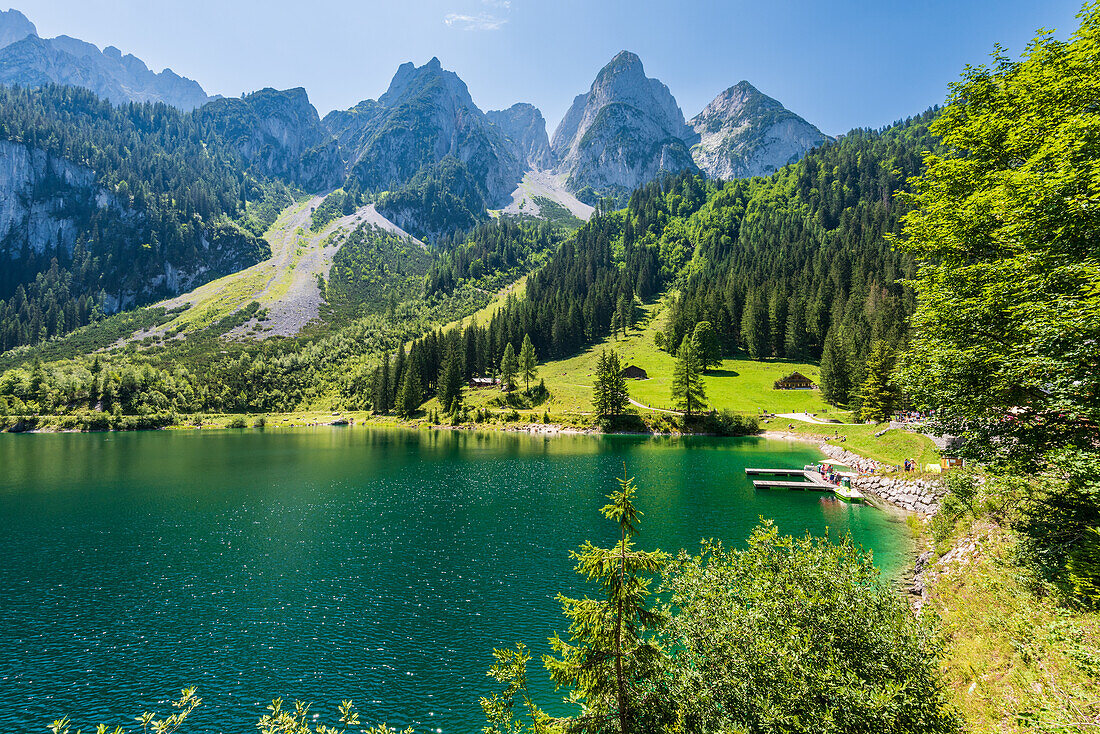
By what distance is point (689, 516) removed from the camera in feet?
135

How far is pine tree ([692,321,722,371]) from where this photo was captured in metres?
127

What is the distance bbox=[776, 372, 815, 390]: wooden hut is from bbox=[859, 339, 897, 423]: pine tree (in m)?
32.9

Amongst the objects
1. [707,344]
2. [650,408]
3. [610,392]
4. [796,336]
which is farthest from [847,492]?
[796,336]

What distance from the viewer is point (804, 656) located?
9.87 metres

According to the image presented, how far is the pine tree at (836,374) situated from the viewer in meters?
98.6

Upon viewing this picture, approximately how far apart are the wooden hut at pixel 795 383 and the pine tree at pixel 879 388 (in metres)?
32.9

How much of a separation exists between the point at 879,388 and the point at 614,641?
8836cm

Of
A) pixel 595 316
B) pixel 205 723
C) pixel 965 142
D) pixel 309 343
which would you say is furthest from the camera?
pixel 309 343

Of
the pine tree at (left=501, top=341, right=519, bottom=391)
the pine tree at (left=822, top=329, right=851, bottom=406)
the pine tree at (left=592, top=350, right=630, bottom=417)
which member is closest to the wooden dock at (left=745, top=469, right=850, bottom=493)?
the pine tree at (left=592, top=350, right=630, bottom=417)

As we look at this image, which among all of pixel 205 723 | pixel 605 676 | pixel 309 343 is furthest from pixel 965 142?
pixel 309 343

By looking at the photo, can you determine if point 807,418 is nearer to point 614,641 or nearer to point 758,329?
point 758,329

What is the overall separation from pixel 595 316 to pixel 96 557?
155 meters

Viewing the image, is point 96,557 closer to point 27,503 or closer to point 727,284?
point 27,503

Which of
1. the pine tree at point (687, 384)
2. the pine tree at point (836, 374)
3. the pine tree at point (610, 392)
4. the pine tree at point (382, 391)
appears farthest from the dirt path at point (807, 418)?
the pine tree at point (382, 391)
